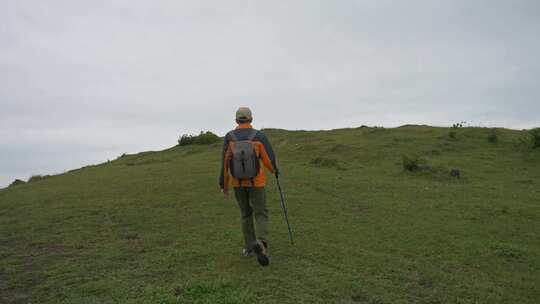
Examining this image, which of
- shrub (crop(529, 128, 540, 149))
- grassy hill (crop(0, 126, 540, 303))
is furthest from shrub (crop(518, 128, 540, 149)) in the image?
grassy hill (crop(0, 126, 540, 303))

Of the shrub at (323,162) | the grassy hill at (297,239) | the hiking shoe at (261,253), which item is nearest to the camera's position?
the grassy hill at (297,239)

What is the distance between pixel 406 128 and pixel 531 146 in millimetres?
7694

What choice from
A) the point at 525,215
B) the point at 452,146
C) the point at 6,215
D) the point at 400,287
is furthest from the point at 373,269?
the point at 452,146

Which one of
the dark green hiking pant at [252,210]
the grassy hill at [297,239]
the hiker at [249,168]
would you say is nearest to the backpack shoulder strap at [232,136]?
the hiker at [249,168]

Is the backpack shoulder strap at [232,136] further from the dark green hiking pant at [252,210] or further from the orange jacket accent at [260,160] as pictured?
the dark green hiking pant at [252,210]

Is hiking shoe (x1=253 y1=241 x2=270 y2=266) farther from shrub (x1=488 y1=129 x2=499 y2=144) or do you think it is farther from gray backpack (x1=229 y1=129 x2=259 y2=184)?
shrub (x1=488 y1=129 x2=499 y2=144)

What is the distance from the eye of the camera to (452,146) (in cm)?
2102

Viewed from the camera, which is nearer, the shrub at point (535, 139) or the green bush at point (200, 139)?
the shrub at point (535, 139)

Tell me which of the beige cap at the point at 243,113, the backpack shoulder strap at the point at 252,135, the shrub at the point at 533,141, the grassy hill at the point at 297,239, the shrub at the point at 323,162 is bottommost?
the grassy hill at the point at 297,239

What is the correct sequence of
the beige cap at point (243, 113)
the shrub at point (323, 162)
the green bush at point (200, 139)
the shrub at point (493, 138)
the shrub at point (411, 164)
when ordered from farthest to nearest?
the green bush at point (200, 139) → the shrub at point (493, 138) → the shrub at point (323, 162) → the shrub at point (411, 164) → the beige cap at point (243, 113)

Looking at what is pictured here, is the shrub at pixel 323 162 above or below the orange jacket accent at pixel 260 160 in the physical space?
below

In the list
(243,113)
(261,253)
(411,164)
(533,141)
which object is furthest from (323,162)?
(261,253)

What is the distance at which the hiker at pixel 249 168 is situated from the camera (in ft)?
23.5

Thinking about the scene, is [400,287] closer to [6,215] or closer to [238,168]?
[238,168]
